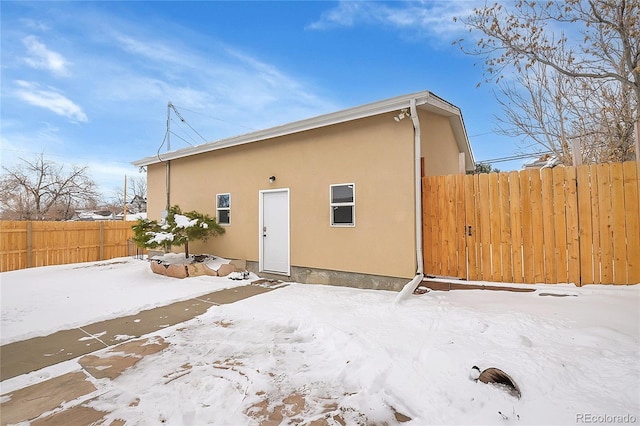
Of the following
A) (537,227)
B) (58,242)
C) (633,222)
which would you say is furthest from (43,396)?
(58,242)

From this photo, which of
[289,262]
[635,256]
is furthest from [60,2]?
[635,256]

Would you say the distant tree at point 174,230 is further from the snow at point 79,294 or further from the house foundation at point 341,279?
the house foundation at point 341,279

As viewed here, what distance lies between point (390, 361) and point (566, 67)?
732 cm

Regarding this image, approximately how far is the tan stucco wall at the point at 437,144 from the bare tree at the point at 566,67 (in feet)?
4.18

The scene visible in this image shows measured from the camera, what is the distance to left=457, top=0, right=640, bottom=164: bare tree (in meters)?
4.42

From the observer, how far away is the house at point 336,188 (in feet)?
17.6

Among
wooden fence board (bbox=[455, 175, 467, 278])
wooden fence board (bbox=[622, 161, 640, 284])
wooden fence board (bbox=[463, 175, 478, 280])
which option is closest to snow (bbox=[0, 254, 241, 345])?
wooden fence board (bbox=[455, 175, 467, 278])

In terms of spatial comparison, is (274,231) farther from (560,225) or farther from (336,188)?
(560,225)

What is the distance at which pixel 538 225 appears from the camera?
4.42 metres

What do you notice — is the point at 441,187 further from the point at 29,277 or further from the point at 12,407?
the point at 29,277

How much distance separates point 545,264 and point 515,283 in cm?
50

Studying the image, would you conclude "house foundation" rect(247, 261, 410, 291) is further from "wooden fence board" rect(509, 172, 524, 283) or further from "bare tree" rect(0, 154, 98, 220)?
"bare tree" rect(0, 154, 98, 220)

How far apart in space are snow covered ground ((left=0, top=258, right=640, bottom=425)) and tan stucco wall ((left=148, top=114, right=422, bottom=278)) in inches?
51.9

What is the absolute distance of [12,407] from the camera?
7.70ft
